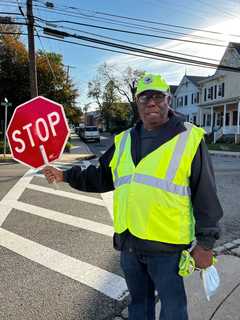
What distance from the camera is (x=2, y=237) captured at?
5.34m

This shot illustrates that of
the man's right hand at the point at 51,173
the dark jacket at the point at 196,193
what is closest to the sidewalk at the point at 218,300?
the dark jacket at the point at 196,193

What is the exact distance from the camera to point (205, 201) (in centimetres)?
216

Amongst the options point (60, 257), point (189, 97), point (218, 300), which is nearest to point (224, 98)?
point (189, 97)

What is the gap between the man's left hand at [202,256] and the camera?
87.0 inches

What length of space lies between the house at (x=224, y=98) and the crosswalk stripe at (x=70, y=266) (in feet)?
95.5

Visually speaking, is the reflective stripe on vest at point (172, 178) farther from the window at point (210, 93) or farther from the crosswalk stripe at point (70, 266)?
the window at point (210, 93)

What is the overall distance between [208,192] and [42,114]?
4.47ft

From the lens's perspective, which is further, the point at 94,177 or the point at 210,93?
the point at 210,93

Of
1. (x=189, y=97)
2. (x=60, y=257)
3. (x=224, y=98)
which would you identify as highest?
(x=189, y=97)

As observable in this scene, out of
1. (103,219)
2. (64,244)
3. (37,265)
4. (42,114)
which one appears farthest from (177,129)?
(103,219)

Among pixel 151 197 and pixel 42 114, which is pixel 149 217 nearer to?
pixel 151 197

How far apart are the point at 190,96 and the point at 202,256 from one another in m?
49.3

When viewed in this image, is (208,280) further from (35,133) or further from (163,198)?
(35,133)

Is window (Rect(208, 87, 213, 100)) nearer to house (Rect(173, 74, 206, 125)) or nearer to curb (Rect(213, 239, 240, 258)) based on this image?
house (Rect(173, 74, 206, 125))
